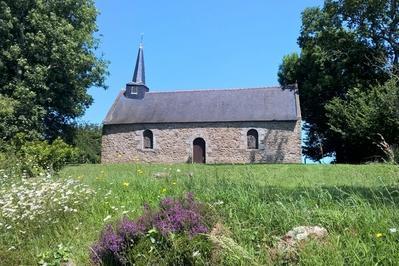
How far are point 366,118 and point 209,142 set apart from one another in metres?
10.7

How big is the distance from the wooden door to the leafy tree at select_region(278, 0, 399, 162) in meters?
8.10

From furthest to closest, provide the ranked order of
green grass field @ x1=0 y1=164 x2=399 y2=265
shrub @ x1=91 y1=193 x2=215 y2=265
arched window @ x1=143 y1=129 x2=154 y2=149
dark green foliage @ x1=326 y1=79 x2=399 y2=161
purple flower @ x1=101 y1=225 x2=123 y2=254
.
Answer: arched window @ x1=143 y1=129 x2=154 y2=149
dark green foliage @ x1=326 y1=79 x2=399 y2=161
purple flower @ x1=101 y1=225 x2=123 y2=254
shrub @ x1=91 y1=193 x2=215 y2=265
green grass field @ x1=0 y1=164 x2=399 y2=265

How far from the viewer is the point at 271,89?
3372 cm

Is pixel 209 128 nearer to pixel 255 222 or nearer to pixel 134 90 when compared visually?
pixel 134 90

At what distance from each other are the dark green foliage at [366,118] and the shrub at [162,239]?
2185 cm

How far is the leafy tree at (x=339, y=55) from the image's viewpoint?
2958 centimetres

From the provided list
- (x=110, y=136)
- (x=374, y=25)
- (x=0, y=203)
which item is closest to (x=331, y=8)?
(x=374, y=25)

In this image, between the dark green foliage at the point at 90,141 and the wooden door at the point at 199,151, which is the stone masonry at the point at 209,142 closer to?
the wooden door at the point at 199,151

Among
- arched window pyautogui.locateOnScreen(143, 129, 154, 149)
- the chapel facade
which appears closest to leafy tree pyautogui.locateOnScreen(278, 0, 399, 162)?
the chapel facade

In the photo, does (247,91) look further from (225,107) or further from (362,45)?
(362,45)

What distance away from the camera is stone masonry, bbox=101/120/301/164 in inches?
1246

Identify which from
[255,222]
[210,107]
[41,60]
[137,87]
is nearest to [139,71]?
[137,87]

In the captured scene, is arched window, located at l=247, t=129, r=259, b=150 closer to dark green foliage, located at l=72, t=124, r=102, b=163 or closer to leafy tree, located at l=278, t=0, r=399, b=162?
leafy tree, located at l=278, t=0, r=399, b=162

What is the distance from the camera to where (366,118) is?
27.1 m
